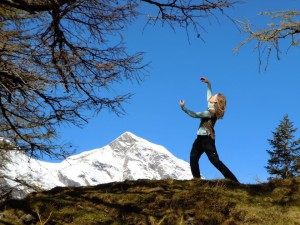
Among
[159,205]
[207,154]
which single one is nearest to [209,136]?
[207,154]

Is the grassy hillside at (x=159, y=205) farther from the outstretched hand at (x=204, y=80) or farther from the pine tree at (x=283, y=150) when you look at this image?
the pine tree at (x=283, y=150)

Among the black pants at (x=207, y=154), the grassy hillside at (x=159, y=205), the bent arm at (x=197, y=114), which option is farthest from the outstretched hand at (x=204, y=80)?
the grassy hillside at (x=159, y=205)

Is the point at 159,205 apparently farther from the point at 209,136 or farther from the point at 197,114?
the point at 197,114

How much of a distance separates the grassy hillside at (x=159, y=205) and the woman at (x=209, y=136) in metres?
0.65

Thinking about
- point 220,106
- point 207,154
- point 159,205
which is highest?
point 220,106

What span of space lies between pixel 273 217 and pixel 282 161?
73.4 feet

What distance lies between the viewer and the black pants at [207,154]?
7.57 m

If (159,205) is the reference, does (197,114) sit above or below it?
above

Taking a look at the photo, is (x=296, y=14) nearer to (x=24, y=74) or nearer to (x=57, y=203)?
(x=24, y=74)

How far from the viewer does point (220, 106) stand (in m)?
8.00

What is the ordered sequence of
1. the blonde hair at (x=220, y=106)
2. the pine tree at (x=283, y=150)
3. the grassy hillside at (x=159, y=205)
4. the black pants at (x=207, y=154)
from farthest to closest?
1. the pine tree at (x=283, y=150)
2. the blonde hair at (x=220, y=106)
3. the black pants at (x=207, y=154)
4. the grassy hillside at (x=159, y=205)

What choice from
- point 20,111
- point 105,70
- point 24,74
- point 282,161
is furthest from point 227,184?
point 282,161

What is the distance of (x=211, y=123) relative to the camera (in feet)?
25.9

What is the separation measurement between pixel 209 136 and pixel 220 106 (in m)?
0.66
